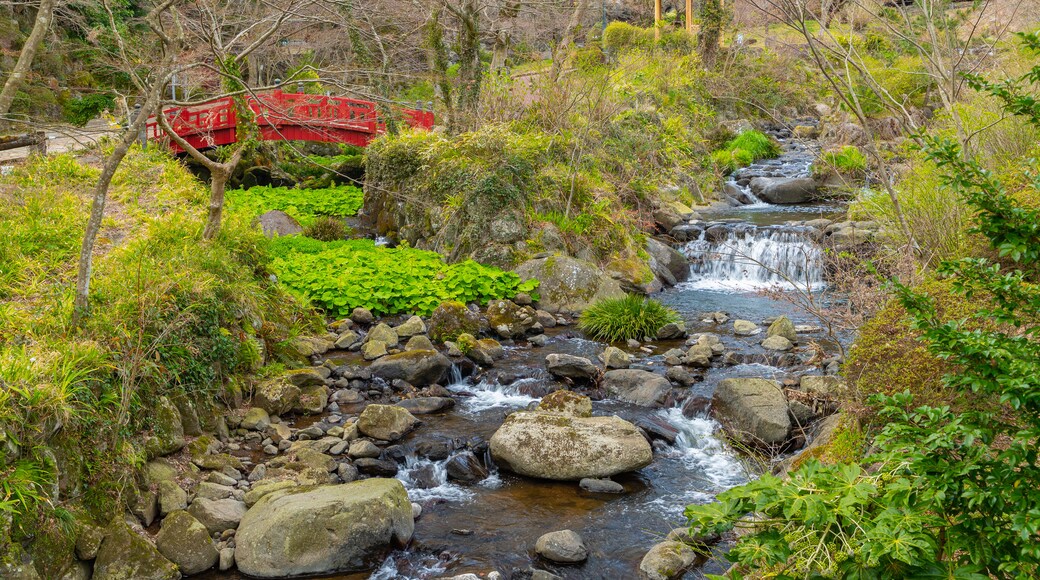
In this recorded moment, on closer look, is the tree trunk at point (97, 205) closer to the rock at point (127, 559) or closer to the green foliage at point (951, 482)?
the rock at point (127, 559)

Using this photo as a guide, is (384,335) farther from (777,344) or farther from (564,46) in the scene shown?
(564,46)

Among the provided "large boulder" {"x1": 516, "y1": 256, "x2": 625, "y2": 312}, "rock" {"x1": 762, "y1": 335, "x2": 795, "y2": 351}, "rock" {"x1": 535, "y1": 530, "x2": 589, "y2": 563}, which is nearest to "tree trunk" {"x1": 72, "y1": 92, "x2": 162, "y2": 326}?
"rock" {"x1": 535, "y1": 530, "x2": 589, "y2": 563}

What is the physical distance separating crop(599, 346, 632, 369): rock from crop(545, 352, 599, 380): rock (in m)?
0.34

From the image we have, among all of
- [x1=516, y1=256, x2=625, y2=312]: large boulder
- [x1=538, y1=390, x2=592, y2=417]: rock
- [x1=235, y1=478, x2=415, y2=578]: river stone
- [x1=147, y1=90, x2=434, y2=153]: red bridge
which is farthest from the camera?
[x1=147, y1=90, x2=434, y2=153]: red bridge

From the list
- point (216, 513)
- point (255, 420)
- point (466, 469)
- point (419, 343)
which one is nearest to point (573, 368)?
point (419, 343)

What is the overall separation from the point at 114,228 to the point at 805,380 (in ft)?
32.7

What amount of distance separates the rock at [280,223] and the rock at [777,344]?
11.2 metres

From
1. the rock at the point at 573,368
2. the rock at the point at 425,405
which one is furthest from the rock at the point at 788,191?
the rock at the point at 425,405

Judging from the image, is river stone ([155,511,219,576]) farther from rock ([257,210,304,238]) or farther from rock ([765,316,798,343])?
rock ([257,210,304,238])

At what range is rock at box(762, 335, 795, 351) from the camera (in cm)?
1131

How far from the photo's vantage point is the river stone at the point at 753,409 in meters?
8.41

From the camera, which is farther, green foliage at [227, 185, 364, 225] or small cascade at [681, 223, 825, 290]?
green foliage at [227, 185, 364, 225]

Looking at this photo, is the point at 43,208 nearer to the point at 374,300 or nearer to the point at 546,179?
the point at 374,300

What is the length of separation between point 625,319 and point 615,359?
158cm
